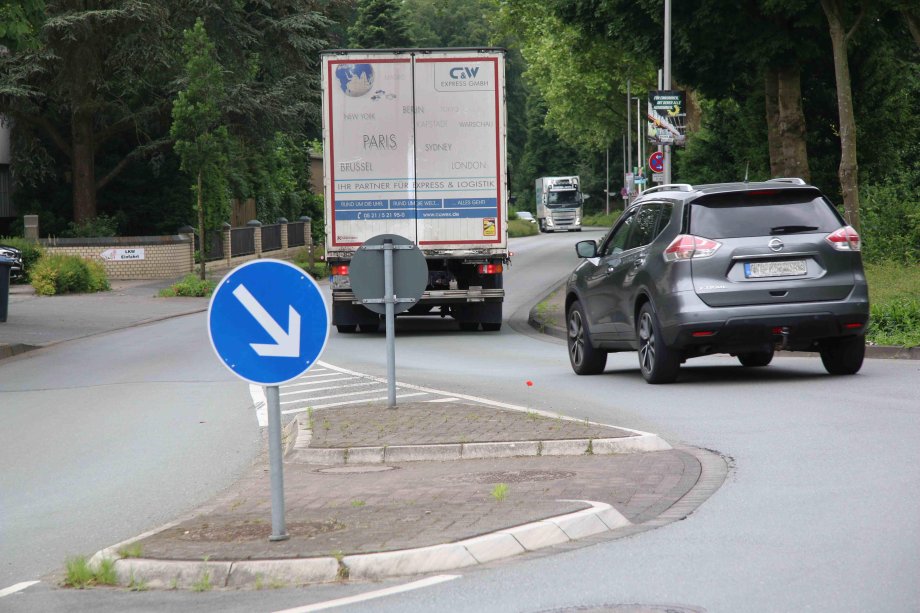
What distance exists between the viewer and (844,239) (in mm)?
12547

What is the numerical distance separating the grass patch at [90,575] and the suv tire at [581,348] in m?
9.09

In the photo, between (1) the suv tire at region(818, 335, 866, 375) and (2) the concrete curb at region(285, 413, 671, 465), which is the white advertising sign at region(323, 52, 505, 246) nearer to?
(1) the suv tire at region(818, 335, 866, 375)

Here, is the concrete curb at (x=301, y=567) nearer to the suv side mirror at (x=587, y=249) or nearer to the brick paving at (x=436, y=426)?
the brick paving at (x=436, y=426)

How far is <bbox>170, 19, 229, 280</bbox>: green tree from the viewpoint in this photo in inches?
1444

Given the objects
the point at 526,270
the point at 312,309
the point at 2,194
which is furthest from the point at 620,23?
the point at 312,309

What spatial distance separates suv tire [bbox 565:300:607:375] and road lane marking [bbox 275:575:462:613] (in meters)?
9.02

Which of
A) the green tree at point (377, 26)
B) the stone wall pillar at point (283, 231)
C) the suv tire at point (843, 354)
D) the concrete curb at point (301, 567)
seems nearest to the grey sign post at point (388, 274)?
the suv tire at point (843, 354)

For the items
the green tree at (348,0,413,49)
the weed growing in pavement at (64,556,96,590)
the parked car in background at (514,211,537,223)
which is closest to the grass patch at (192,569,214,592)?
the weed growing in pavement at (64,556,96,590)

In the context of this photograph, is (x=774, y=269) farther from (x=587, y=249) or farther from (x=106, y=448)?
(x=106, y=448)

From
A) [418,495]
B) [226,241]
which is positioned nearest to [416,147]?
[418,495]

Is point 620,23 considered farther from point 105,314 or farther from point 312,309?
point 312,309

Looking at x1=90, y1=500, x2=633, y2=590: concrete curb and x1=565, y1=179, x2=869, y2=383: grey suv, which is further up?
x1=565, y1=179, x2=869, y2=383: grey suv

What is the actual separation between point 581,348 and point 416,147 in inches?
268

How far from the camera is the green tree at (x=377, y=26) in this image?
8781 cm
